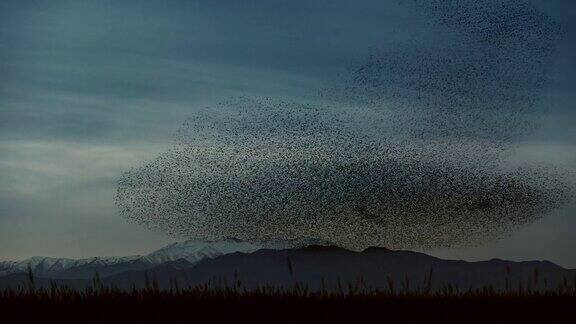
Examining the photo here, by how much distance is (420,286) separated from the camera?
14.9m

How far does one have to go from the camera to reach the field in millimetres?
12422

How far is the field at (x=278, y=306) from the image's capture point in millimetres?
12422

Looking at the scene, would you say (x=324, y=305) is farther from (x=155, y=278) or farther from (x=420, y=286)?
(x=155, y=278)

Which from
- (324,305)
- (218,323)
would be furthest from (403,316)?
(218,323)

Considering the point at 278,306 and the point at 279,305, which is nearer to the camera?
the point at 278,306

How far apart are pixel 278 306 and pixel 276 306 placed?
0.04 metres

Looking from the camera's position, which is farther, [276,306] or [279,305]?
[279,305]

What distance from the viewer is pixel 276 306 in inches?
525

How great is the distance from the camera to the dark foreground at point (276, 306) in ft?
40.7

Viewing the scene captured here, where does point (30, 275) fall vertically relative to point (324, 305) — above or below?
above

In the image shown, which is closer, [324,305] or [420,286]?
[324,305]

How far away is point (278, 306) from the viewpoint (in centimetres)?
1334

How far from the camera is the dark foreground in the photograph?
12.4 meters

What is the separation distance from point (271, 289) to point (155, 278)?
241cm
